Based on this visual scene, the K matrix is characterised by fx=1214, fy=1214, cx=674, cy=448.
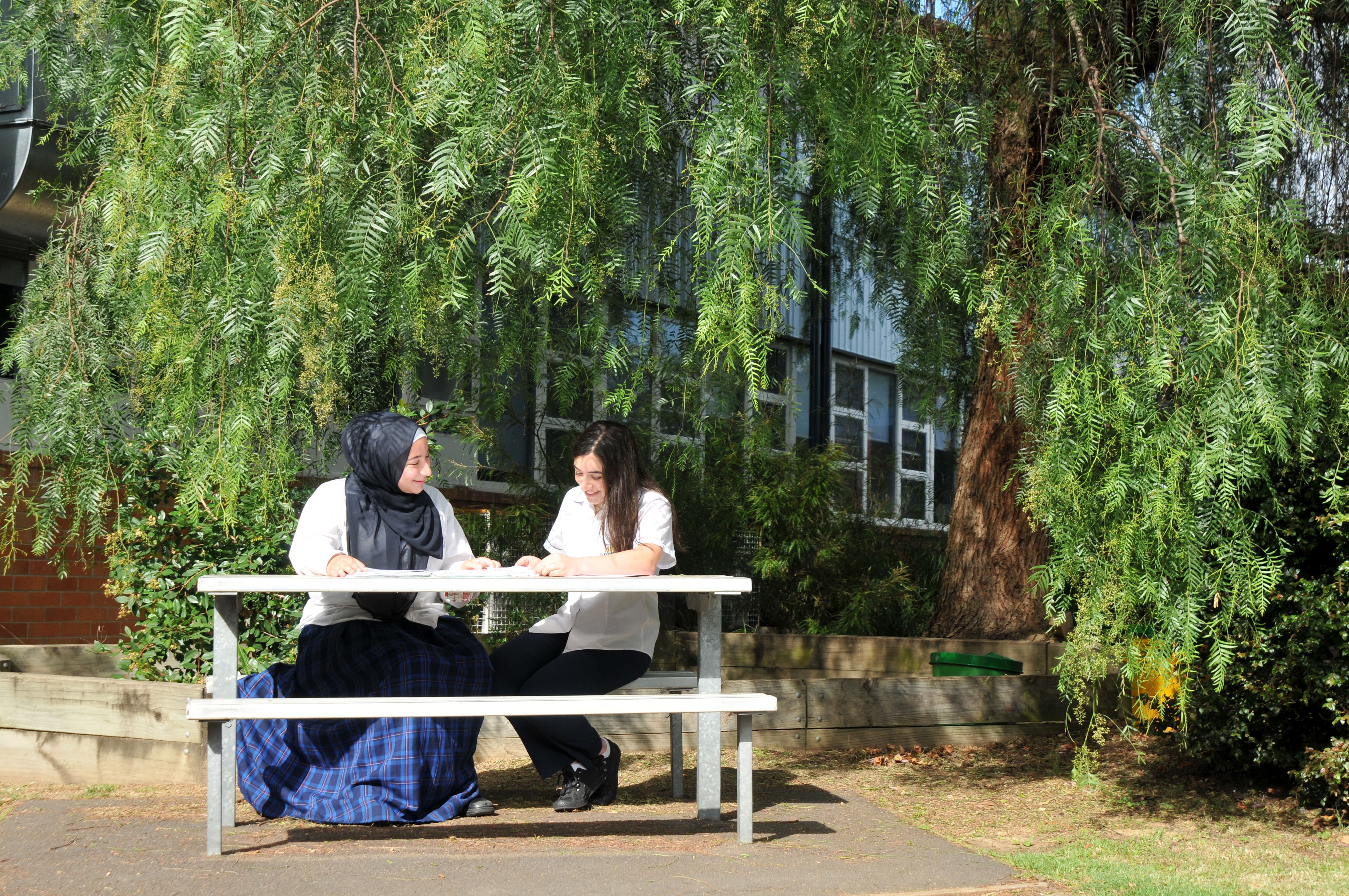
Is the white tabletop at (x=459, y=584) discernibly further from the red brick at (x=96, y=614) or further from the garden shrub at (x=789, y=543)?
the red brick at (x=96, y=614)

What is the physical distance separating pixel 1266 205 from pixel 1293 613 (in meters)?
1.62

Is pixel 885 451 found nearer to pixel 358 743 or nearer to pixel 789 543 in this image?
pixel 789 543

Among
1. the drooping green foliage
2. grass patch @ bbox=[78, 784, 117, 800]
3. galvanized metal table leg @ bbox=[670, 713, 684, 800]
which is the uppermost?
the drooping green foliage

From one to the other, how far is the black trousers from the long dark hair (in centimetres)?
44

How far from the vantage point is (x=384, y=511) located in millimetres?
4395

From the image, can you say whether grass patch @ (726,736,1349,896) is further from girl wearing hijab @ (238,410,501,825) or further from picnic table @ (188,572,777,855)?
girl wearing hijab @ (238,410,501,825)

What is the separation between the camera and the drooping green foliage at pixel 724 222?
360cm

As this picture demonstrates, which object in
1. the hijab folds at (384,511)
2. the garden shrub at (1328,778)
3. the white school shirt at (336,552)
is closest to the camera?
the white school shirt at (336,552)

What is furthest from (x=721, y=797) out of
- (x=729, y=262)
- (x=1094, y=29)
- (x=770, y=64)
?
(x=1094, y=29)

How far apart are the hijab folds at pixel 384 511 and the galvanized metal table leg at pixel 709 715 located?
101 centimetres

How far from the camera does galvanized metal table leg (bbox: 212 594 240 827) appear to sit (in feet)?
12.8

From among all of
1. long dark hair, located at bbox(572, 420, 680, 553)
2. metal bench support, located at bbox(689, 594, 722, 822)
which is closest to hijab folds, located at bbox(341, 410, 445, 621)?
long dark hair, located at bbox(572, 420, 680, 553)

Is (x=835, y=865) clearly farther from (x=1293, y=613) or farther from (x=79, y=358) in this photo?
(x=79, y=358)

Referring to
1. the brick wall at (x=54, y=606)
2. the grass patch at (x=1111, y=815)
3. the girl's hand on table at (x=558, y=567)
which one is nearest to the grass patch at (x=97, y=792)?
the girl's hand on table at (x=558, y=567)
